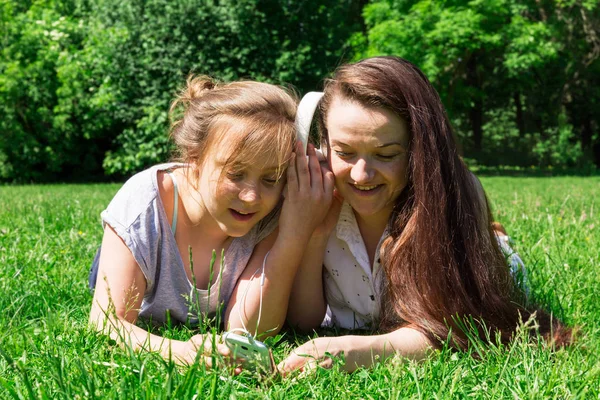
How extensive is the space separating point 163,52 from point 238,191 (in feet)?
48.9

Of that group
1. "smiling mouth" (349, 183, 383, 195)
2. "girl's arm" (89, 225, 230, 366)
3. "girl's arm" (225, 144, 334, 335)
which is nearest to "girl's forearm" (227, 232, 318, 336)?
"girl's arm" (225, 144, 334, 335)

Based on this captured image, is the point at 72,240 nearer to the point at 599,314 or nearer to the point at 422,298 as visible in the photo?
the point at 422,298

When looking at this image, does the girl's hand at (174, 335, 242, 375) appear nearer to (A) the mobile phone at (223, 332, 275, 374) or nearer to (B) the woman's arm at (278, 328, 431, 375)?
(A) the mobile phone at (223, 332, 275, 374)

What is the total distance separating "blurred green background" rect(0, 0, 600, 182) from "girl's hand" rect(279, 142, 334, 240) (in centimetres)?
1192

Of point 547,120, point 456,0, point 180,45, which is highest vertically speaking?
A: point 456,0

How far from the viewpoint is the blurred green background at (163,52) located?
16516 millimetres

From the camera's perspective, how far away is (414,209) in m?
2.86

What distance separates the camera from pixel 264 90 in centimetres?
299

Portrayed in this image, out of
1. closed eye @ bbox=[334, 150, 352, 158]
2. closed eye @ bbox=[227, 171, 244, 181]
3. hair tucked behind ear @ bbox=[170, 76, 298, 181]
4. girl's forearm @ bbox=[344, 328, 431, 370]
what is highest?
hair tucked behind ear @ bbox=[170, 76, 298, 181]

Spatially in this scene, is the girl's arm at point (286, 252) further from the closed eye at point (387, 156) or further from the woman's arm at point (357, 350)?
the woman's arm at point (357, 350)

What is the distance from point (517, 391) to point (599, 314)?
1239mm

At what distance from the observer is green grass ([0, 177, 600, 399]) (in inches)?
73.8

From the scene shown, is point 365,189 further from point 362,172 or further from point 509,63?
point 509,63

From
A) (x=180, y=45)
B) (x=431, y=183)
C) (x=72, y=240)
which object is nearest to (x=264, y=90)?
(x=431, y=183)
